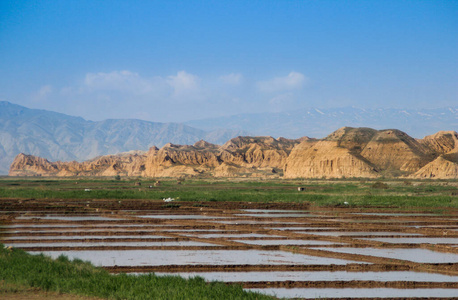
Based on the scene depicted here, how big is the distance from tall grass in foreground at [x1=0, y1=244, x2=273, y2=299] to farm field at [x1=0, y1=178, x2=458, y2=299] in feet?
4.08

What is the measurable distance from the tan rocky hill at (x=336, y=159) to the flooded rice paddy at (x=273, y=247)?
6619 centimetres

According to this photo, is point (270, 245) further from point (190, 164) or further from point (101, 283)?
point (190, 164)

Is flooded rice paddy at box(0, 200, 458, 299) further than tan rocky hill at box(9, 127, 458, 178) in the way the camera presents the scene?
No

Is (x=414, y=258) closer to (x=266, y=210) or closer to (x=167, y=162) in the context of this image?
(x=266, y=210)

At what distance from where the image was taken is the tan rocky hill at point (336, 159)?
9562 centimetres

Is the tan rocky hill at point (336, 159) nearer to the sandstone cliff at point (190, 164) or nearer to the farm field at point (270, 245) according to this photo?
the sandstone cliff at point (190, 164)

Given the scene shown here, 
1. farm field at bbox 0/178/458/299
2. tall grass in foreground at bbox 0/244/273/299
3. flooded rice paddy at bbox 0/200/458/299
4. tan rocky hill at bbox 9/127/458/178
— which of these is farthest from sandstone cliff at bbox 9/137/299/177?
tall grass in foreground at bbox 0/244/273/299

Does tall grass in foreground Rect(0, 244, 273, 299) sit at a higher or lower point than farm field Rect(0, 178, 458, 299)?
higher

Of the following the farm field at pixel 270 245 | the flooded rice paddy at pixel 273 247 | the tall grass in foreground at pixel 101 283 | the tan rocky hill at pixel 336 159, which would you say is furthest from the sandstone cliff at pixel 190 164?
the tall grass in foreground at pixel 101 283

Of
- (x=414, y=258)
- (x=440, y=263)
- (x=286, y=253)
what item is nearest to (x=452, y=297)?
(x=440, y=263)

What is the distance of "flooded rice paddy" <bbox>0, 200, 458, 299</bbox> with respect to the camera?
12.1 meters

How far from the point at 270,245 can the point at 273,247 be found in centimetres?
25

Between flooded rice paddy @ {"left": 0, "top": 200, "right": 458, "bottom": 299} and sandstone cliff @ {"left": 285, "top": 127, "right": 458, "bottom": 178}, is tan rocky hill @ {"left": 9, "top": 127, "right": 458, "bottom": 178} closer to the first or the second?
sandstone cliff @ {"left": 285, "top": 127, "right": 458, "bottom": 178}

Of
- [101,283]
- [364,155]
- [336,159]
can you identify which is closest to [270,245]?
[101,283]
